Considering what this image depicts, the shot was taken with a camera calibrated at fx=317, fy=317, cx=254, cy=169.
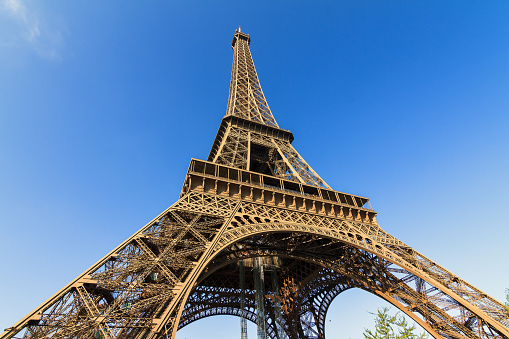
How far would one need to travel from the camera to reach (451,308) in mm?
14961

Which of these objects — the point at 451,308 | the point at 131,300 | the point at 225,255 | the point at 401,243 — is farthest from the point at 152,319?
the point at 401,243

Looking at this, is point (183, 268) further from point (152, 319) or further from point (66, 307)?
point (66, 307)

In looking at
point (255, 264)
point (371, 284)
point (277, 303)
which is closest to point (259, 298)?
point (255, 264)

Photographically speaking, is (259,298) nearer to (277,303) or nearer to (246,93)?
(277,303)

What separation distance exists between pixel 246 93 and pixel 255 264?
803 inches

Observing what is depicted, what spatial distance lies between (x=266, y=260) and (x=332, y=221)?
26.4 feet

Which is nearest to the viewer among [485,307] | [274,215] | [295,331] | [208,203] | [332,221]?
[485,307]

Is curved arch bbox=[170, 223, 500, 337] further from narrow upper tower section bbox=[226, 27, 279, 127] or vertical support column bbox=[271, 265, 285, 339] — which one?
narrow upper tower section bbox=[226, 27, 279, 127]

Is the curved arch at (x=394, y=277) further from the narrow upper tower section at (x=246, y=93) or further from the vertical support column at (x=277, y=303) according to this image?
the narrow upper tower section at (x=246, y=93)

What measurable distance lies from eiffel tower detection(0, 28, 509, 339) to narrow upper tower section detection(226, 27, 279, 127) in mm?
726

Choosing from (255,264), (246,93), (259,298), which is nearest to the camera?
(259,298)

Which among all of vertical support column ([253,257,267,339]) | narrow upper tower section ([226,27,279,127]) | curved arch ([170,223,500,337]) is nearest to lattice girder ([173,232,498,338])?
curved arch ([170,223,500,337])

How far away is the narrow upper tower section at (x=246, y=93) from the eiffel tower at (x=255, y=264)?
2.38 ft

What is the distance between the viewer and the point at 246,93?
36.5m
